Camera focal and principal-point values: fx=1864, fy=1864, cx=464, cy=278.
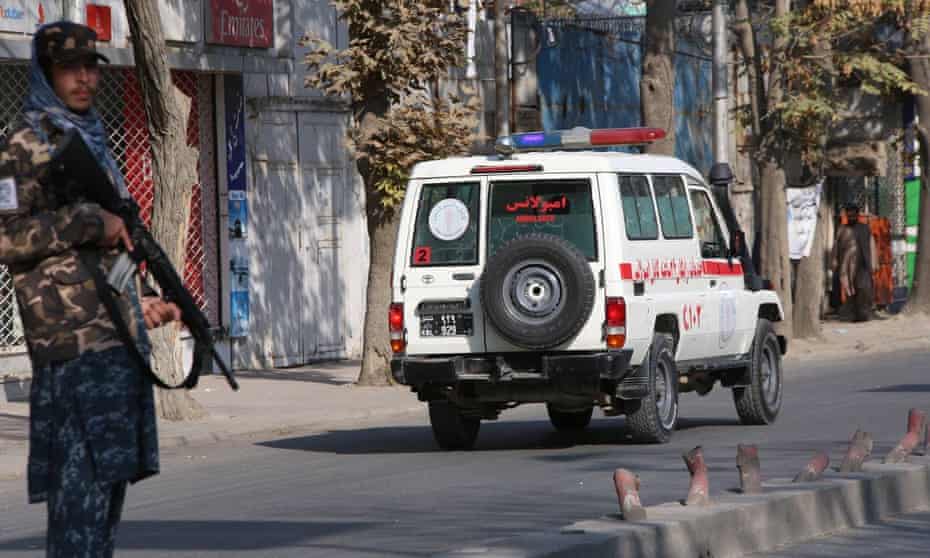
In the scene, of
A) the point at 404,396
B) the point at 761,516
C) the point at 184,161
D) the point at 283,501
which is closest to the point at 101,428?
the point at 761,516

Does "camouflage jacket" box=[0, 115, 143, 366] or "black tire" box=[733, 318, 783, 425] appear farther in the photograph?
"black tire" box=[733, 318, 783, 425]

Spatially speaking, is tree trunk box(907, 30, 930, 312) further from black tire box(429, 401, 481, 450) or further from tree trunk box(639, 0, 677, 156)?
black tire box(429, 401, 481, 450)

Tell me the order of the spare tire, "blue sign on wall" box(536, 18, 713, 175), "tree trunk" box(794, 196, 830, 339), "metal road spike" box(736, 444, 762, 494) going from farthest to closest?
"blue sign on wall" box(536, 18, 713, 175)
"tree trunk" box(794, 196, 830, 339)
the spare tire
"metal road spike" box(736, 444, 762, 494)

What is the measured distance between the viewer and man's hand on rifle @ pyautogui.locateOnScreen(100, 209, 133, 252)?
575 centimetres

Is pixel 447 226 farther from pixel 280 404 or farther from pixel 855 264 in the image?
pixel 855 264

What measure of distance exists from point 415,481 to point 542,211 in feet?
8.58

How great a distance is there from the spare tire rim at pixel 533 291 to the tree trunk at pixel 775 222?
1356 cm

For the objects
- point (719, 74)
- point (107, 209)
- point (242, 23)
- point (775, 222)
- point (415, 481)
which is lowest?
point (415, 481)

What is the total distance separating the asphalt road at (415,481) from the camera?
962 centimetres

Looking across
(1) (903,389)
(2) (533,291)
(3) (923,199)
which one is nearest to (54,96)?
(2) (533,291)

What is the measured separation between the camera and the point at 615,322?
13.4m

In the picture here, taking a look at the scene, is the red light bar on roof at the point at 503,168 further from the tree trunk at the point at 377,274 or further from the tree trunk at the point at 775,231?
the tree trunk at the point at 775,231

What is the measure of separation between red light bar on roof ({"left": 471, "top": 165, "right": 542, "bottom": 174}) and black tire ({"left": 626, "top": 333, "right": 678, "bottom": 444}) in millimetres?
1581

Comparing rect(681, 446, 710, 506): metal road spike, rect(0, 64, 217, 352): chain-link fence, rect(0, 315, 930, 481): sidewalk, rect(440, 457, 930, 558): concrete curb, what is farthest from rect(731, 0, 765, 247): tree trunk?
rect(681, 446, 710, 506): metal road spike
